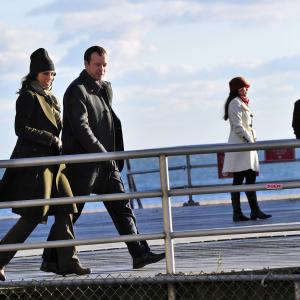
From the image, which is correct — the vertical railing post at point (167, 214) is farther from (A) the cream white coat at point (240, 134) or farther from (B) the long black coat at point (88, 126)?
(A) the cream white coat at point (240, 134)

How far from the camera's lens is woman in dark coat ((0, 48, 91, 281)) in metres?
11.8

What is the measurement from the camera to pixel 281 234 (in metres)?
15.5

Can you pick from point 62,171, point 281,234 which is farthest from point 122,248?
point 62,171

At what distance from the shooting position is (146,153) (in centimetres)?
1130

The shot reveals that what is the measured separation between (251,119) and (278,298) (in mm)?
5701

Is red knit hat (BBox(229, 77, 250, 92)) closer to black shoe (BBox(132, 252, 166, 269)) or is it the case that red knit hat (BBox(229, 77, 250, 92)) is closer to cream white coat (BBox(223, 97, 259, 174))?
cream white coat (BBox(223, 97, 259, 174))

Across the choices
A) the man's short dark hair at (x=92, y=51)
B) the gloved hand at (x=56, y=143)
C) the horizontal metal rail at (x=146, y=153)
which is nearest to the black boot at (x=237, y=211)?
the man's short dark hair at (x=92, y=51)

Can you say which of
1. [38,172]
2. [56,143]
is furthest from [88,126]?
[38,172]

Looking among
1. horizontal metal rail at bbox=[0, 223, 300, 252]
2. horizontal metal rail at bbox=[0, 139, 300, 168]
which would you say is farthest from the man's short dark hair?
horizontal metal rail at bbox=[0, 223, 300, 252]

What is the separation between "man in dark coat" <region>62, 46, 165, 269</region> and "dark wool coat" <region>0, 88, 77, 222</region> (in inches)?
9.1

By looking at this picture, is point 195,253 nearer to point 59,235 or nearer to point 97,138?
point 97,138

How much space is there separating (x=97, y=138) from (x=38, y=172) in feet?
2.31

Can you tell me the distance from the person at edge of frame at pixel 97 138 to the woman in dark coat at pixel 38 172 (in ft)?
0.59

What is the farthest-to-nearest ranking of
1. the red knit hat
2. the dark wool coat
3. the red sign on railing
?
the red sign on railing < the red knit hat < the dark wool coat
